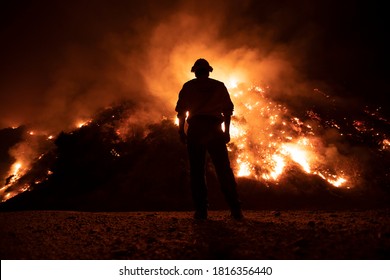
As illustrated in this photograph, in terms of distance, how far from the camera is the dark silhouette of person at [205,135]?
199 inches

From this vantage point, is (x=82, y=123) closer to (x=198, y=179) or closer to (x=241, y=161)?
(x=241, y=161)

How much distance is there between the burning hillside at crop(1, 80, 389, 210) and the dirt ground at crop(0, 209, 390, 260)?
6366 millimetres

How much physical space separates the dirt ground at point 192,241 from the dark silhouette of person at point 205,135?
509mm

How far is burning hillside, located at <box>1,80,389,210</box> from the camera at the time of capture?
11.4 metres

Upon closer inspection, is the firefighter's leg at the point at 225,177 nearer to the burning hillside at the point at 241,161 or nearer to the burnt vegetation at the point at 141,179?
the burnt vegetation at the point at 141,179

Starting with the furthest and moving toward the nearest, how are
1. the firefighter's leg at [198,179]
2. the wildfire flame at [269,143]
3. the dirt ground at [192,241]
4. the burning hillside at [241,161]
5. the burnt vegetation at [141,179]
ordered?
the wildfire flame at [269,143] < the burning hillside at [241,161] < the burnt vegetation at [141,179] < the firefighter's leg at [198,179] < the dirt ground at [192,241]

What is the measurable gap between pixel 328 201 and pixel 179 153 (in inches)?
245

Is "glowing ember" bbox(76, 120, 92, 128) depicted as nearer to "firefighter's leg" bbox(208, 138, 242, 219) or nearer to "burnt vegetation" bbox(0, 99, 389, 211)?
"burnt vegetation" bbox(0, 99, 389, 211)

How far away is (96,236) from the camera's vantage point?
13.1ft

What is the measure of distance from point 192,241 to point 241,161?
963 cm

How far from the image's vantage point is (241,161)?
12977 mm

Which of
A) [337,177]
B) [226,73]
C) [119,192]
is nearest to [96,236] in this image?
[119,192]

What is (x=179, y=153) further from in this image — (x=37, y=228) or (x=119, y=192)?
(x=37, y=228)

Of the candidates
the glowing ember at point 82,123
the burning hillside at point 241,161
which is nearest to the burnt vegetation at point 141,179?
the burning hillside at point 241,161
